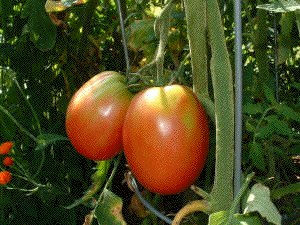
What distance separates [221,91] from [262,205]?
0.41 feet

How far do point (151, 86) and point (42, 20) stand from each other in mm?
664

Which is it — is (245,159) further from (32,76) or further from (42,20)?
(32,76)

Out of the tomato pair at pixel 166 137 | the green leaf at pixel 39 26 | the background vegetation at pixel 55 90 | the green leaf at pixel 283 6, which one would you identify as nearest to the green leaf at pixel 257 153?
the tomato pair at pixel 166 137

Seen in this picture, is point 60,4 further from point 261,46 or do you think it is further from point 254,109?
point 261,46

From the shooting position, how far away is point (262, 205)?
536 mm

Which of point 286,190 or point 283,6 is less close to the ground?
point 283,6

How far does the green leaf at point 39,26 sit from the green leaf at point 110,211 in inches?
23.0

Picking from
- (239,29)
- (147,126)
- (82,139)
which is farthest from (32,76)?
(239,29)

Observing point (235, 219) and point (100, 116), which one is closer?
point (235, 219)

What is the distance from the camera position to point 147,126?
2.07 ft

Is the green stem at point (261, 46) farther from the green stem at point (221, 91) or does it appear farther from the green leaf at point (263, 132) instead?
the green stem at point (221, 91)

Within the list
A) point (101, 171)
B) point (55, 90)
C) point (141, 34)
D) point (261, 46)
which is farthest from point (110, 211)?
point (55, 90)

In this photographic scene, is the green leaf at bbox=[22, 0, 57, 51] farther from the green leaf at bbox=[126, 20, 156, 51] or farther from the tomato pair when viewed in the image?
the tomato pair

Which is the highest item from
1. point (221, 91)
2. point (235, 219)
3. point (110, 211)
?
point (221, 91)
